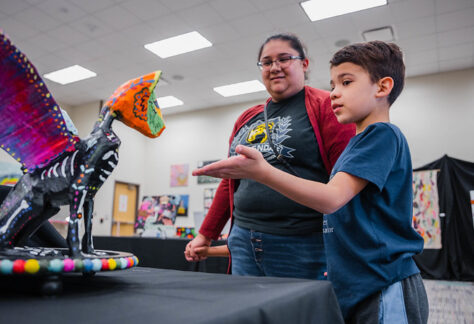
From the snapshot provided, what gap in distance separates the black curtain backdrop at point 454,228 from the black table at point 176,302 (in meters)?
5.28

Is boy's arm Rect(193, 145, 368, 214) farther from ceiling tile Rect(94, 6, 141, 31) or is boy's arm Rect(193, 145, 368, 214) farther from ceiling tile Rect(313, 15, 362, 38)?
ceiling tile Rect(94, 6, 141, 31)

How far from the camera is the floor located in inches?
105

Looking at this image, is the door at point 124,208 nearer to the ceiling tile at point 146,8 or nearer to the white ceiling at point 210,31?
the white ceiling at point 210,31

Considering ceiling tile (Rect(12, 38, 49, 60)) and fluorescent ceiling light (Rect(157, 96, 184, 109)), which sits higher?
ceiling tile (Rect(12, 38, 49, 60))

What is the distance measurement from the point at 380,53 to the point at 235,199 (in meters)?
0.52

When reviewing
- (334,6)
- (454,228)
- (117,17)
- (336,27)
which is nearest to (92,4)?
(117,17)

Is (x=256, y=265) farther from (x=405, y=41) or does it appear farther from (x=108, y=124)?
(x=405, y=41)

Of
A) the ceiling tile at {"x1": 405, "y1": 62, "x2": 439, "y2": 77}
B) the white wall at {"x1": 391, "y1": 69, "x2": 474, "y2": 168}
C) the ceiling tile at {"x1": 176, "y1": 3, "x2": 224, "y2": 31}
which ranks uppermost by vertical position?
the ceiling tile at {"x1": 176, "y1": 3, "x2": 224, "y2": 31}

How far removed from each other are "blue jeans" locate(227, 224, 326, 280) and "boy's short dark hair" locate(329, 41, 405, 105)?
387 mm

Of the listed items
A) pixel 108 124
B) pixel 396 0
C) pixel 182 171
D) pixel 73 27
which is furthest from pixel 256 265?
pixel 182 171

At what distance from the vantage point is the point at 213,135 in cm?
731

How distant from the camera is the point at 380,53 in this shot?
2.68 feet

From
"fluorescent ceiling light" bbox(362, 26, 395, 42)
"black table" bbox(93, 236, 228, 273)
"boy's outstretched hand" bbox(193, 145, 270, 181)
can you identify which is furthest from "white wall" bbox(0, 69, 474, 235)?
"boy's outstretched hand" bbox(193, 145, 270, 181)

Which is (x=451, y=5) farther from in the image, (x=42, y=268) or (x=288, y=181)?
(x=42, y=268)
